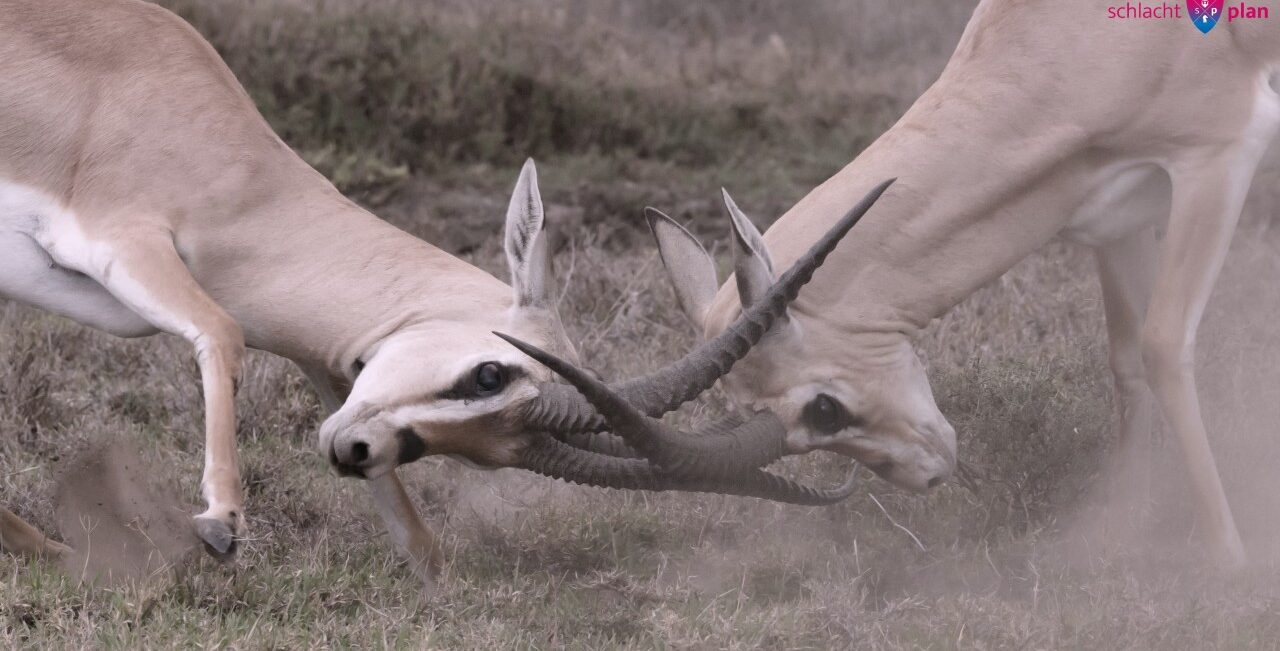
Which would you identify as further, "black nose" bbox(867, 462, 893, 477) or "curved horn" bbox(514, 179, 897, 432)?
"black nose" bbox(867, 462, 893, 477)

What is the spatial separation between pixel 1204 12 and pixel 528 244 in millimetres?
2208

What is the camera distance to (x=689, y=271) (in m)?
5.23

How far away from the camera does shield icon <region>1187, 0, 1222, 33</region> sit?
203 inches

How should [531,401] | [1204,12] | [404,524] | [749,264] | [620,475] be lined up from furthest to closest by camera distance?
[1204,12], [404,524], [749,264], [620,475], [531,401]

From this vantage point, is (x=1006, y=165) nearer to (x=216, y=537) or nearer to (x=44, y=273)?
(x=216, y=537)

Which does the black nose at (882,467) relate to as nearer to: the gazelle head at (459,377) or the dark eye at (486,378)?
the gazelle head at (459,377)

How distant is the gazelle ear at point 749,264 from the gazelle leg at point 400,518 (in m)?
1.17

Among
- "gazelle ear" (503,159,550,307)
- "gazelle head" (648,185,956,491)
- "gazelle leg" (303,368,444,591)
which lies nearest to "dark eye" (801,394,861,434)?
"gazelle head" (648,185,956,491)

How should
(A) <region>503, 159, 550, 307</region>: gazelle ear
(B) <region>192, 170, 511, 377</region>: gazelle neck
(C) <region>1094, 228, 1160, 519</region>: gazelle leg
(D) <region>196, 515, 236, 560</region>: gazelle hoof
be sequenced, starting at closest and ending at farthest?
(D) <region>196, 515, 236, 560</region>: gazelle hoof → (A) <region>503, 159, 550, 307</region>: gazelle ear → (B) <region>192, 170, 511, 377</region>: gazelle neck → (C) <region>1094, 228, 1160, 519</region>: gazelle leg

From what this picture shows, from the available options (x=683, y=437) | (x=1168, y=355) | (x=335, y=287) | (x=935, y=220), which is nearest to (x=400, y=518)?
(x=335, y=287)

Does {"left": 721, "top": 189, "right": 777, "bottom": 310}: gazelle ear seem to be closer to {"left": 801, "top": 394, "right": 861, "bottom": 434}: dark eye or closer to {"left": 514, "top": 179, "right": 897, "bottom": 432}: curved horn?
{"left": 514, "top": 179, "right": 897, "bottom": 432}: curved horn

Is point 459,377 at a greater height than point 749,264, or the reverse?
point 749,264

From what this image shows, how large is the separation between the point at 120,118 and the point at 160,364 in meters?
1.89

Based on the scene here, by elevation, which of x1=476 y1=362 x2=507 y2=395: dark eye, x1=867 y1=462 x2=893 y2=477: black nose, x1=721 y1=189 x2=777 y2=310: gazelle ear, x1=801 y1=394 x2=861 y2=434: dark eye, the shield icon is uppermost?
the shield icon
